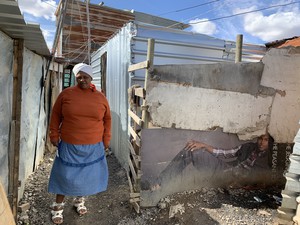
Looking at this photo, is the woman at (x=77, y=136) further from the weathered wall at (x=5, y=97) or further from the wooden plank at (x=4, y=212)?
the wooden plank at (x=4, y=212)

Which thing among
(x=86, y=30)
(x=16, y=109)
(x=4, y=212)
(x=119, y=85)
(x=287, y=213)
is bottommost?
(x=287, y=213)

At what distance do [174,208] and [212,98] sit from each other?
1.68 metres

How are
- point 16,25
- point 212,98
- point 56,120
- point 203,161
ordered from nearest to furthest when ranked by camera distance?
point 16,25, point 56,120, point 212,98, point 203,161

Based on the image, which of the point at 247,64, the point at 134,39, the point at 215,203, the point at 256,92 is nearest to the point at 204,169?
the point at 215,203

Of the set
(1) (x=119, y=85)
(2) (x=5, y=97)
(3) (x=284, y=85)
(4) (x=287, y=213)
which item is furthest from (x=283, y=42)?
(2) (x=5, y=97)

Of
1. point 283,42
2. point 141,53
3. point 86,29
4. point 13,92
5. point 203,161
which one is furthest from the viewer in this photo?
point 86,29

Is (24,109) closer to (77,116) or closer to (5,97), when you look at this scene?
(5,97)

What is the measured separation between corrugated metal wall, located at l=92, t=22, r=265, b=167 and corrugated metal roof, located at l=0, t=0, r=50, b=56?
161 centimetres

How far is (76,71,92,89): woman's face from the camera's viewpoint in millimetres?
2998

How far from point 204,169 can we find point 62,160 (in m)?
2.16

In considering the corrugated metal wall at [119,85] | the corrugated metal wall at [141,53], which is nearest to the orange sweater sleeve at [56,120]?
the corrugated metal wall at [141,53]

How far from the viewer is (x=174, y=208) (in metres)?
3.52

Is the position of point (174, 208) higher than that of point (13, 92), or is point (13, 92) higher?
point (13, 92)

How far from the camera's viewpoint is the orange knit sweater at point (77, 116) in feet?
9.86
